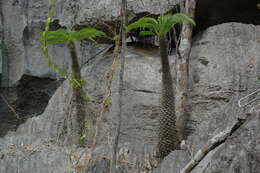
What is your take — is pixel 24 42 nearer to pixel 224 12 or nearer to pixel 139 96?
pixel 139 96

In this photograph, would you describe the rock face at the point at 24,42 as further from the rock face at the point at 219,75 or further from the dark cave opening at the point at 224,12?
the rock face at the point at 219,75

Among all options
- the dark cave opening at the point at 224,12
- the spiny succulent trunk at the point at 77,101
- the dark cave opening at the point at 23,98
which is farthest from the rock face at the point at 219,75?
the dark cave opening at the point at 23,98

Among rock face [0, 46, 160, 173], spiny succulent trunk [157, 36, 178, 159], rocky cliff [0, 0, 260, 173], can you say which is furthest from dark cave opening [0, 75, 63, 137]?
spiny succulent trunk [157, 36, 178, 159]

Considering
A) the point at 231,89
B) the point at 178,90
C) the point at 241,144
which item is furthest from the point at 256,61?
the point at 241,144

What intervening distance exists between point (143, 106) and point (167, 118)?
1.07m

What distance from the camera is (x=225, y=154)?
2865 mm

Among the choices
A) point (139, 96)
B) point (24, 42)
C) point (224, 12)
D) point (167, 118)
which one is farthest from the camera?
point (24, 42)

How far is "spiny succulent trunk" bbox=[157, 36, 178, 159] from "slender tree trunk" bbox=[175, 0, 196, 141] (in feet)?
1.58

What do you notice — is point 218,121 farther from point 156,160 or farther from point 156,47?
point 156,47

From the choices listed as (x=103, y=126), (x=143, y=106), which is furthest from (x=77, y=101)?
(x=143, y=106)

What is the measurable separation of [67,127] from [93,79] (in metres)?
0.97

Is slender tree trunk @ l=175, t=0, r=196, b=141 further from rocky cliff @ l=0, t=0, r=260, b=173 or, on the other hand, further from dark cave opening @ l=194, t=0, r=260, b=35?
dark cave opening @ l=194, t=0, r=260, b=35

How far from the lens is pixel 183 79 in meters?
5.45

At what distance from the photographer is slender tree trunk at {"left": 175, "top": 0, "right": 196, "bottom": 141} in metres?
5.26
